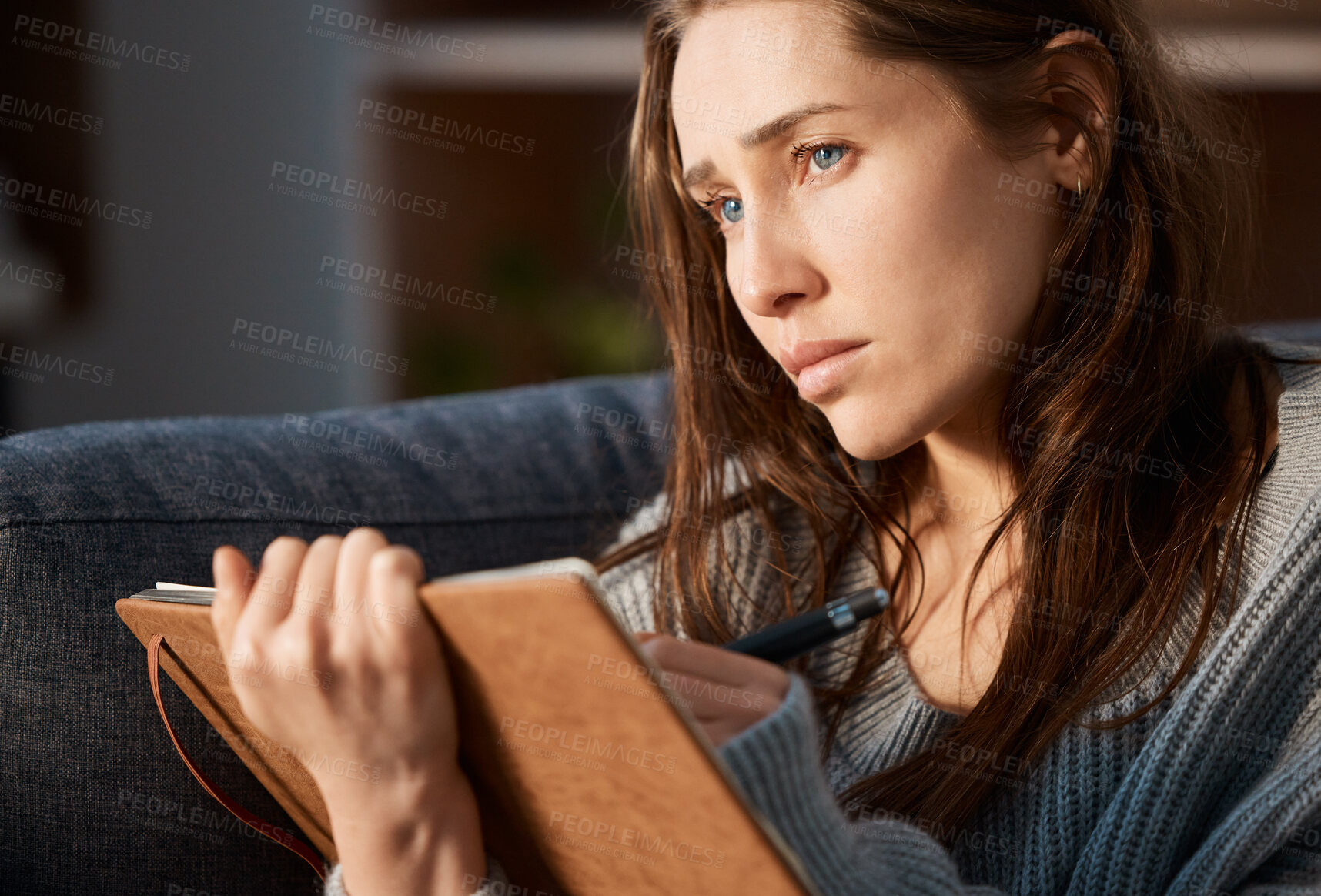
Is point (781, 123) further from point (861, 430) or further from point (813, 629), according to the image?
point (813, 629)

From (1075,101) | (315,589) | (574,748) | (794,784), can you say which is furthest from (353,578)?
(1075,101)

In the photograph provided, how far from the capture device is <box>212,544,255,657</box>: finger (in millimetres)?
566

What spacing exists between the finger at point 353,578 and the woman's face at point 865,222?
41 cm

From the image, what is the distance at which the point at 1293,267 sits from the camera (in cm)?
287

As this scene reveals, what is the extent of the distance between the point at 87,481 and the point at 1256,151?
1.11 metres

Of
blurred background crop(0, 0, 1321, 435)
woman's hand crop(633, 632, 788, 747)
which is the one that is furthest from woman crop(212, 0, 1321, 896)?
blurred background crop(0, 0, 1321, 435)

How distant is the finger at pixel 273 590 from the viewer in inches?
21.8

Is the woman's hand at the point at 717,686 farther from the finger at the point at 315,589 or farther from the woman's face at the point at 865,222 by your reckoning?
the woman's face at the point at 865,222

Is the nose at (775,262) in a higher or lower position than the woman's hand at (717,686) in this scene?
higher

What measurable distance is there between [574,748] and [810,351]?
1.39 feet

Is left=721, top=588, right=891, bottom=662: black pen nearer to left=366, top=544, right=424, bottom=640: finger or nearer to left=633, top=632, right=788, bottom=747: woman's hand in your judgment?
left=633, top=632, right=788, bottom=747: woman's hand

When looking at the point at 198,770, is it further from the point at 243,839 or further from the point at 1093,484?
the point at 1093,484

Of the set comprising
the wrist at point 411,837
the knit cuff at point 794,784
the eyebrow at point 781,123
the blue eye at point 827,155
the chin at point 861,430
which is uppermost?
the eyebrow at point 781,123

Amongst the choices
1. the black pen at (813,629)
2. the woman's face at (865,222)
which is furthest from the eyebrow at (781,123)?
the black pen at (813,629)
